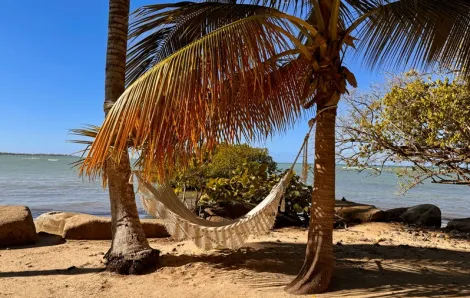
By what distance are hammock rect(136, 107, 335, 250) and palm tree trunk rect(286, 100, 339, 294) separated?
13 cm

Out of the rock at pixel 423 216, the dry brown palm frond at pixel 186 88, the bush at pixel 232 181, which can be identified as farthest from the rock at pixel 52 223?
the rock at pixel 423 216

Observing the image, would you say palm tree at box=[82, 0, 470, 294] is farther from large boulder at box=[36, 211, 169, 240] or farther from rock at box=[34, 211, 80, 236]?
rock at box=[34, 211, 80, 236]

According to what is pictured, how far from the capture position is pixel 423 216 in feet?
20.6

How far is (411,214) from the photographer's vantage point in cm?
641

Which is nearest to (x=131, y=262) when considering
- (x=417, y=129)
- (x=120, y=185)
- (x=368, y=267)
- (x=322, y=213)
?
(x=120, y=185)

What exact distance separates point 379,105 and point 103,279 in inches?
179

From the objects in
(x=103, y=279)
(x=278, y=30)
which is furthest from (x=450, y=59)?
(x=103, y=279)

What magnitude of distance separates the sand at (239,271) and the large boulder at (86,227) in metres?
0.21

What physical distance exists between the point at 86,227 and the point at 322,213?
323 cm

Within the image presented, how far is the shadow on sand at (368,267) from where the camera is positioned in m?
2.69

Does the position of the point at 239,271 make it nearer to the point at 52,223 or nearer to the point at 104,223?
the point at 104,223

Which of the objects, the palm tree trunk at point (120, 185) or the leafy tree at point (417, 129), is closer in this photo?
the palm tree trunk at point (120, 185)

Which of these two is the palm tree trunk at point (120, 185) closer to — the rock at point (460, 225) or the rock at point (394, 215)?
the rock at point (394, 215)

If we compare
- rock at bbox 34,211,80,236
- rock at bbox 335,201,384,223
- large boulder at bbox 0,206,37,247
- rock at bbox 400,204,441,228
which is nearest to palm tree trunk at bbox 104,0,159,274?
large boulder at bbox 0,206,37,247
